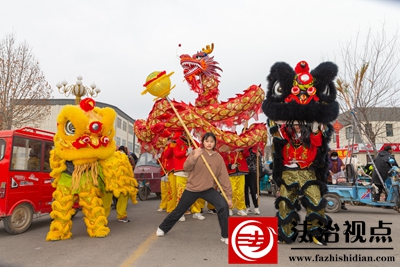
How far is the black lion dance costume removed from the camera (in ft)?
13.4

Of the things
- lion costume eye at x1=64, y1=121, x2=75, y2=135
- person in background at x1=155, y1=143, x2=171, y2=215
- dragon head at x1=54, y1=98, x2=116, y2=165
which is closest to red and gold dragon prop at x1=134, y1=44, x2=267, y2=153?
person in background at x1=155, y1=143, x2=171, y2=215

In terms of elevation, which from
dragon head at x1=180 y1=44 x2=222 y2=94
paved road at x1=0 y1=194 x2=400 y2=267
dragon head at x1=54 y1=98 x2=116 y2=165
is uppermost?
dragon head at x1=180 y1=44 x2=222 y2=94

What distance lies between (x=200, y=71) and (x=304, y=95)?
2.87 meters

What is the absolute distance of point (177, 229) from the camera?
516 cm

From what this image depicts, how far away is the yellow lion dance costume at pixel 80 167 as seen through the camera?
448cm

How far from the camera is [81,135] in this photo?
456 centimetres

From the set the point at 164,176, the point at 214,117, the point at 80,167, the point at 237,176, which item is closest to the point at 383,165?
the point at 237,176

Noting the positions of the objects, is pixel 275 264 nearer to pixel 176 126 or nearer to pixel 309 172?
pixel 309 172

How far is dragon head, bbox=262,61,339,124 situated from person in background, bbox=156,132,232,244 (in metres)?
1.01

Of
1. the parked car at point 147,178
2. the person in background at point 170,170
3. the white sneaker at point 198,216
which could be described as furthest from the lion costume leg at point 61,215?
the parked car at point 147,178

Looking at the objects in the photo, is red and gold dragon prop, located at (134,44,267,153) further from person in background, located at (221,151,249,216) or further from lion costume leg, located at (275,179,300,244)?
lion costume leg, located at (275,179,300,244)

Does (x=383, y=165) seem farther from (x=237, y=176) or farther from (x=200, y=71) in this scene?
(x=200, y=71)

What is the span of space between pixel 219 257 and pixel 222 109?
2850mm

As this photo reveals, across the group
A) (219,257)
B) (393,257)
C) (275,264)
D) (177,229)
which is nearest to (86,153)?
(177,229)
